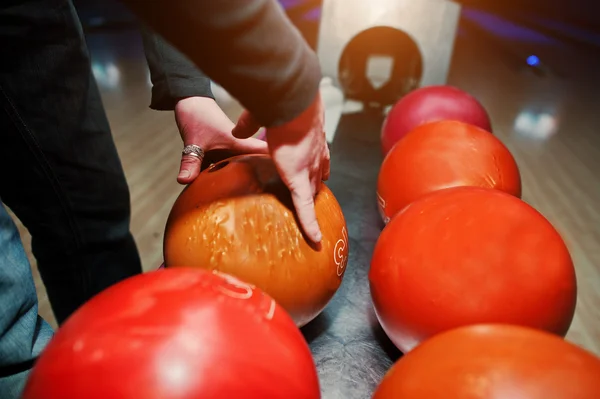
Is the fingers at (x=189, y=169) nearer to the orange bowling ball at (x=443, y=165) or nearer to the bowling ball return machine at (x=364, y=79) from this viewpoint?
the bowling ball return machine at (x=364, y=79)

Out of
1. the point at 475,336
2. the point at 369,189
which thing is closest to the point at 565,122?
the point at 369,189

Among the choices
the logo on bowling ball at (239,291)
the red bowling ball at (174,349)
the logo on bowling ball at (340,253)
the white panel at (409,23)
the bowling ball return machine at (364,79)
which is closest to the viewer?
the red bowling ball at (174,349)

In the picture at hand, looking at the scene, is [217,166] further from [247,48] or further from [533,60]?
[533,60]

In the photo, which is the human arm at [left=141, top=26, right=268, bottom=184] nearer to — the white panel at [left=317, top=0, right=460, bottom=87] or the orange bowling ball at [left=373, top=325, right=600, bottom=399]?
the orange bowling ball at [left=373, top=325, right=600, bottom=399]

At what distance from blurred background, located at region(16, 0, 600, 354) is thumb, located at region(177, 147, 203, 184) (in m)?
0.64

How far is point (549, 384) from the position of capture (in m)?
0.48

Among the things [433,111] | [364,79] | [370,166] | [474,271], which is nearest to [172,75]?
[474,271]

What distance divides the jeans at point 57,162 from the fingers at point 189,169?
24 cm

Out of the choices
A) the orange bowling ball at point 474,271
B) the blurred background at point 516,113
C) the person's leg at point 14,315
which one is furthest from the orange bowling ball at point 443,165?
the person's leg at point 14,315

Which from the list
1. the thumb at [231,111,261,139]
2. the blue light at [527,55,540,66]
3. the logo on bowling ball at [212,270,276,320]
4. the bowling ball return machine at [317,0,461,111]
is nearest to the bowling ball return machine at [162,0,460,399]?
the bowling ball return machine at [317,0,461,111]

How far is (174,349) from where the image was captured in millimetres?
478

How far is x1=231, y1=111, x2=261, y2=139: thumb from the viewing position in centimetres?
79

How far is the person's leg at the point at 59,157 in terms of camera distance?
822 mm

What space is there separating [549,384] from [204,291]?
0.36m
